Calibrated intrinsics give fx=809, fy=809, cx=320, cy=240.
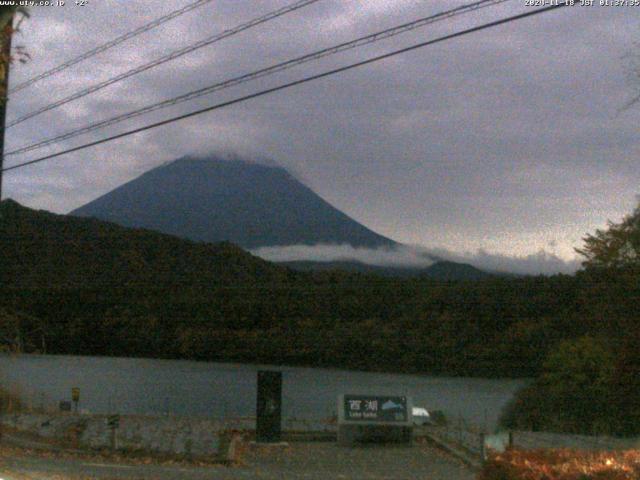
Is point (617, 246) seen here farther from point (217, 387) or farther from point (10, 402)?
point (10, 402)

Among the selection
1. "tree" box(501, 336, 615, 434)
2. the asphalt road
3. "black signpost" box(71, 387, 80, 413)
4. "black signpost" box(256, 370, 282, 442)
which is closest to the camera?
the asphalt road

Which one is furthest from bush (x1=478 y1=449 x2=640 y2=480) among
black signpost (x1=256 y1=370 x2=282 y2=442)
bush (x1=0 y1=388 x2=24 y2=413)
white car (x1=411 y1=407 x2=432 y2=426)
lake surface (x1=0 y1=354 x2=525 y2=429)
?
white car (x1=411 y1=407 x2=432 y2=426)

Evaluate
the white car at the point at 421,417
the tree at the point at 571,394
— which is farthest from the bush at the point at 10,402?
the tree at the point at 571,394

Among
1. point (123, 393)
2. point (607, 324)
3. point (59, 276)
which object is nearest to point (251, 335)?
point (123, 393)

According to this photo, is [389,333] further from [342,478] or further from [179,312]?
[342,478]

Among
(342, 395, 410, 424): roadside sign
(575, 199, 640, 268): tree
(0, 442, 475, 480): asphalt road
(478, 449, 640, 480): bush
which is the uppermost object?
(575, 199, 640, 268): tree

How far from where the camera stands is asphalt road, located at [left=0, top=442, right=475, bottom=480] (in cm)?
1453

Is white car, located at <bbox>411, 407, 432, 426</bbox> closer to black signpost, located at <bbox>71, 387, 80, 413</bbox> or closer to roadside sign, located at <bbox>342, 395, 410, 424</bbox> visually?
roadside sign, located at <bbox>342, 395, 410, 424</bbox>

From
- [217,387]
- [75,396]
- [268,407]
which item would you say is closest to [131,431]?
[268,407]

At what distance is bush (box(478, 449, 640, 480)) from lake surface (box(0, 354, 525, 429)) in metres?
23.1

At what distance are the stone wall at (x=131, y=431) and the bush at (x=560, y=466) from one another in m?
12.8

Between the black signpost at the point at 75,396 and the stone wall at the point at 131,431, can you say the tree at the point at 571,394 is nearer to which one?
the stone wall at the point at 131,431

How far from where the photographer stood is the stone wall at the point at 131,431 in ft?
72.1

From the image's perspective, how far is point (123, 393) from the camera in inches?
1363
